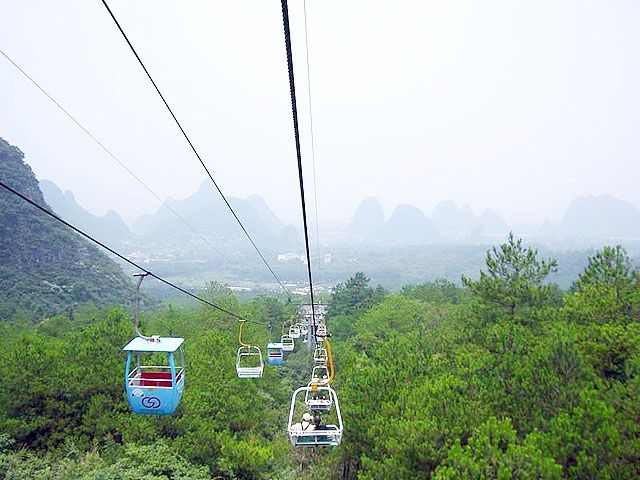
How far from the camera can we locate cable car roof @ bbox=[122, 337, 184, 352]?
538cm

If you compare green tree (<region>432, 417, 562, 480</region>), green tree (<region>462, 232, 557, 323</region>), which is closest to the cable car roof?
green tree (<region>432, 417, 562, 480</region>)

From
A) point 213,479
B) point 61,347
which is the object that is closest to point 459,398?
point 213,479

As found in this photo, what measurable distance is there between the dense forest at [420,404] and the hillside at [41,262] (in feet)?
109

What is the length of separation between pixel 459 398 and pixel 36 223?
6604 cm

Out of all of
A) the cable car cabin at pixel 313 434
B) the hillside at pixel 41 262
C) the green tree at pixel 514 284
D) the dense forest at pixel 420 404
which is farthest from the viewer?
the hillside at pixel 41 262

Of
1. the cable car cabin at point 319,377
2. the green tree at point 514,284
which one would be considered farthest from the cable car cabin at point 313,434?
the green tree at point 514,284

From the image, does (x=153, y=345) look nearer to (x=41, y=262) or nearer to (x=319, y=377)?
(x=319, y=377)

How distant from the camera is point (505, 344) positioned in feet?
37.7

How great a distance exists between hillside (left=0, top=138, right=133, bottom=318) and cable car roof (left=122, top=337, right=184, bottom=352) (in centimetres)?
4460

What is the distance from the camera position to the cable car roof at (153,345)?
5.38 m

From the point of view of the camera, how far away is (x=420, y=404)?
386 inches

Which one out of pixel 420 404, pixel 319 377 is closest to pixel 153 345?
pixel 319 377

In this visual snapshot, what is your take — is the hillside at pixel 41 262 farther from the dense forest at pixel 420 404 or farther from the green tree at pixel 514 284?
the green tree at pixel 514 284

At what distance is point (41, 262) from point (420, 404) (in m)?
60.2
